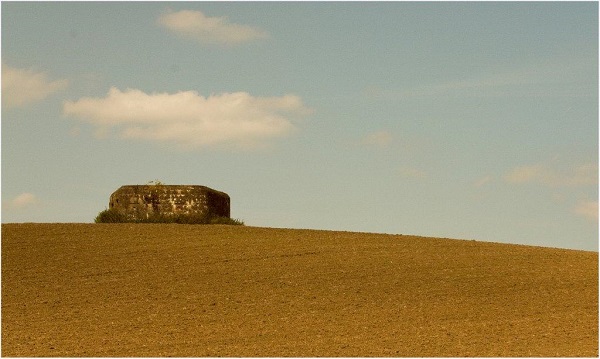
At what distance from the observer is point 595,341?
13234mm

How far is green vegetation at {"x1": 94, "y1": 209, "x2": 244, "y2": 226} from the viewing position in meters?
24.9

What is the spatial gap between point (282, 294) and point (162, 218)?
9.62m

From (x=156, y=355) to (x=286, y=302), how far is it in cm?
389

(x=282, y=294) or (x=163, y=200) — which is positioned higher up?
(x=163, y=200)

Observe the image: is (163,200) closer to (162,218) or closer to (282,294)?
(162,218)

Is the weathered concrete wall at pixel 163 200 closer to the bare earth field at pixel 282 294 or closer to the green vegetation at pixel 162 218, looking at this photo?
the green vegetation at pixel 162 218

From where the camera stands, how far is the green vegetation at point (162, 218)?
24.9 meters

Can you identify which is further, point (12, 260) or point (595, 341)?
point (12, 260)

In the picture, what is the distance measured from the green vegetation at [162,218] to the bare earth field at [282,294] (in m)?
1.05

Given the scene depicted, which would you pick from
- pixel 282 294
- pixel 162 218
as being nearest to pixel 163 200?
pixel 162 218

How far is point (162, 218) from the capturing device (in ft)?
81.9

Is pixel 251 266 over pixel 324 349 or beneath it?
over

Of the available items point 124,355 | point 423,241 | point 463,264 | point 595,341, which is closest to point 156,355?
point 124,355

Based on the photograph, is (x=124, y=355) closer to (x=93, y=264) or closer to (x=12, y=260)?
(x=93, y=264)
